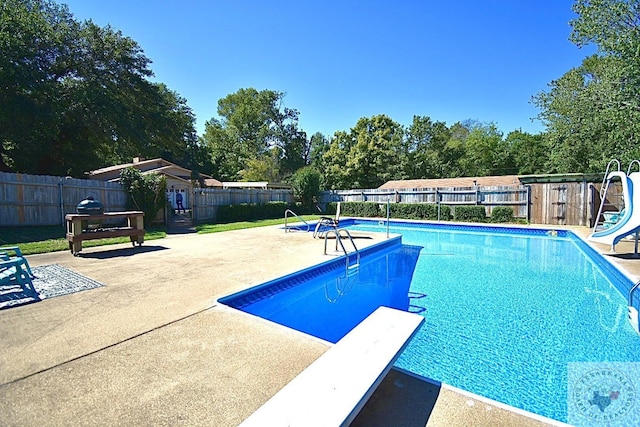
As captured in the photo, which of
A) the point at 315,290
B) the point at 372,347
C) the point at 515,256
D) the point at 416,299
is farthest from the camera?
the point at 515,256

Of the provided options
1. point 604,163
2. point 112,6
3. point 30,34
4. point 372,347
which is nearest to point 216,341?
point 372,347

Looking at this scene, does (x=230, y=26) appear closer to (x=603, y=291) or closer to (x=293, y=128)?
(x=603, y=291)

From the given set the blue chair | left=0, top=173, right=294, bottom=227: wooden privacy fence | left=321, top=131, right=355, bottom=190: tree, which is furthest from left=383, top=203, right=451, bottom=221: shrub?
the blue chair

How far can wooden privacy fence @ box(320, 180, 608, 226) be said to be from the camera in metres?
13.2

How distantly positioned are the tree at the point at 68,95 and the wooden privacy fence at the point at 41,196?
4.03m

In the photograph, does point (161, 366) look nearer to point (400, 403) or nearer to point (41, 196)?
point (400, 403)

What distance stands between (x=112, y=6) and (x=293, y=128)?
27.0 m

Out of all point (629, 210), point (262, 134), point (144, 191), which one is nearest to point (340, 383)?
point (629, 210)

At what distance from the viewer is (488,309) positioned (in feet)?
16.7

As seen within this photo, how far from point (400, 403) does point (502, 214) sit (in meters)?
15.5

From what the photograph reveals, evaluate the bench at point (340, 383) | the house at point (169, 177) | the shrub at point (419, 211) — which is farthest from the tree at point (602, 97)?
the house at point (169, 177)

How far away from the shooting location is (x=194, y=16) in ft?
42.1

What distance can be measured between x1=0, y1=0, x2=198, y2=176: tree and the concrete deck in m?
12.8

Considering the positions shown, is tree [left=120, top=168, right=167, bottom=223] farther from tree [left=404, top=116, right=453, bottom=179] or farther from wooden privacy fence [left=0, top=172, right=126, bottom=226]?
tree [left=404, top=116, right=453, bottom=179]
